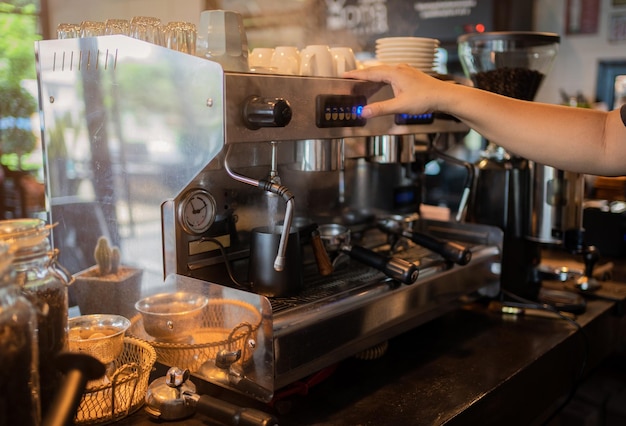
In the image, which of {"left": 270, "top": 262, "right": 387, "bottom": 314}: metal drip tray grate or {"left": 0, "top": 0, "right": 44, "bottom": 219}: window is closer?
{"left": 270, "top": 262, "right": 387, "bottom": 314}: metal drip tray grate

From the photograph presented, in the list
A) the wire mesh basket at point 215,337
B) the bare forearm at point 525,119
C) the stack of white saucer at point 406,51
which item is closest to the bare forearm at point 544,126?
the bare forearm at point 525,119

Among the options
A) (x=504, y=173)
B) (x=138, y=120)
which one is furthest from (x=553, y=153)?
(x=138, y=120)

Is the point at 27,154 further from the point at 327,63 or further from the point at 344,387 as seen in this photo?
the point at 344,387

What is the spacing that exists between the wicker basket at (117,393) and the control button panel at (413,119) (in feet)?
2.14

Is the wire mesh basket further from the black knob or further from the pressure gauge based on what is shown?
the black knob

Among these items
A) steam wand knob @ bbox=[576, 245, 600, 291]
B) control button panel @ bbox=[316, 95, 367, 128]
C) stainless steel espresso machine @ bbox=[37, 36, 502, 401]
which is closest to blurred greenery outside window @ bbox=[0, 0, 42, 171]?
stainless steel espresso machine @ bbox=[37, 36, 502, 401]

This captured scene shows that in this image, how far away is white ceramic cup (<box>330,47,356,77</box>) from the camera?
4.14 feet

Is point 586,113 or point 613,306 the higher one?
point 586,113

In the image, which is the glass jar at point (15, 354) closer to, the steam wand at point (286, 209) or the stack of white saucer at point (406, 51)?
the steam wand at point (286, 209)

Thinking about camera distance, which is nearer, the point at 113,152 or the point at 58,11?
the point at 113,152

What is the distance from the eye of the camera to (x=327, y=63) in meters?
1.23

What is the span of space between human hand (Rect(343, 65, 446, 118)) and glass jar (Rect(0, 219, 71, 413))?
61cm

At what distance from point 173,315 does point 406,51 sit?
2.53 ft

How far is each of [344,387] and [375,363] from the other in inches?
4.7
